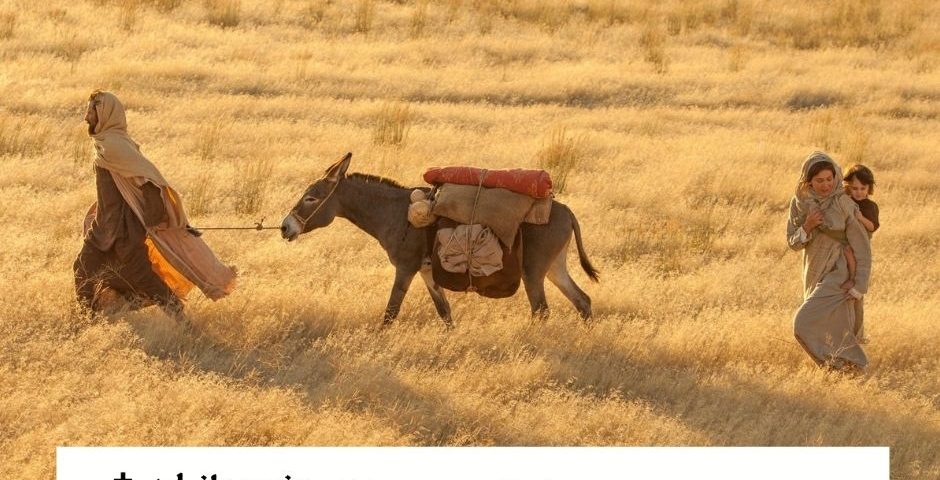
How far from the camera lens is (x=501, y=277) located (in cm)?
898

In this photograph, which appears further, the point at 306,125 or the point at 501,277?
the point at 306,125

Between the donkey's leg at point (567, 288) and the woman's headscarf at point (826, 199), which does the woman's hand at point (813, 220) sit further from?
the donkey's leg at point (567, 288)

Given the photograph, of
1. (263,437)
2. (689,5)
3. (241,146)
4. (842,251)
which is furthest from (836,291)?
(689,5)

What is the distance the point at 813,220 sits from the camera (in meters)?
8.74

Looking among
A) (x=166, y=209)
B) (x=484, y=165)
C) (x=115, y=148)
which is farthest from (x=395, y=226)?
(x=484, y=165)

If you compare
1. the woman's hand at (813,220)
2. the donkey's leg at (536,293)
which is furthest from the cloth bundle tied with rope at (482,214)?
the woman's hand at (813,220)

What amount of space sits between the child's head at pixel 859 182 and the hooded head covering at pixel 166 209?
470 centimetres

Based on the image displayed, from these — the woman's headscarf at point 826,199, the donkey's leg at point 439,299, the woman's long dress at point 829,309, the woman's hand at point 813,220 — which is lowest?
the donkey's leg at point 439,299

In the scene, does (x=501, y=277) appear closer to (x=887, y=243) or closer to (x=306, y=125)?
(x=887, y=243)

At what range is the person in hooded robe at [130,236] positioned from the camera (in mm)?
8969

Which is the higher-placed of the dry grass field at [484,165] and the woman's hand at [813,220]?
the woman's hand at [813,220]

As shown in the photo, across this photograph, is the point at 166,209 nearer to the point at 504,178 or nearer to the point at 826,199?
the point at 504,178

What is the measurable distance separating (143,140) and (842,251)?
32.7ft

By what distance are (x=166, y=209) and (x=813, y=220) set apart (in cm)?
476
